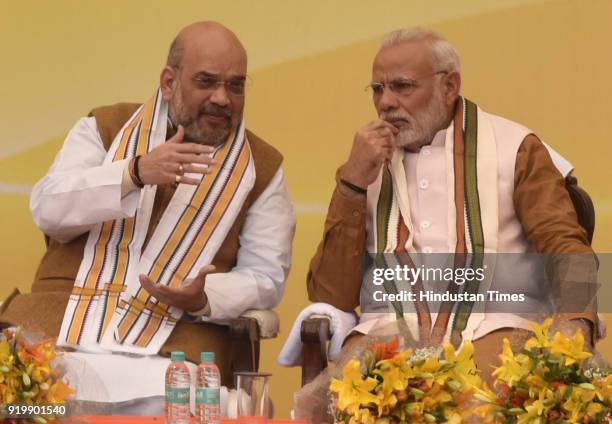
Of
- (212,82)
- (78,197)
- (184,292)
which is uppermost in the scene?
(212,82)

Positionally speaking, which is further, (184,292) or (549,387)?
(184,292)

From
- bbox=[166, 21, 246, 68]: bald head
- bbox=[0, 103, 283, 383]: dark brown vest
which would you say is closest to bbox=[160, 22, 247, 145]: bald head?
bbox=[166, 21, 246, 68]: bald head

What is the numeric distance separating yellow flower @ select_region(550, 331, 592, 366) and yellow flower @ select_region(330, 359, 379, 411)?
1.44 ft

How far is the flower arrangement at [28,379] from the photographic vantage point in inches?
152

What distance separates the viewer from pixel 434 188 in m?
5.21

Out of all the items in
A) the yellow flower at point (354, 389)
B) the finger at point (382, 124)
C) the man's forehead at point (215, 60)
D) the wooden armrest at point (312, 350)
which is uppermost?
the man's forehead at point (215, 60)

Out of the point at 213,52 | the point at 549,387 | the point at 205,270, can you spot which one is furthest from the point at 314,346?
the point at 549,387

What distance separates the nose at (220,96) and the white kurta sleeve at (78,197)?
0.39 meters

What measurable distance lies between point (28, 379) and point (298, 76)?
110 inches

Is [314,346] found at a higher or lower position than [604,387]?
higher

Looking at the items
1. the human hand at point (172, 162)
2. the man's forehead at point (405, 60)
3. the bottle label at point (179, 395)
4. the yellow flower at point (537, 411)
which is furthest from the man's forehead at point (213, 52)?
the yellow flower at point (537, 411)

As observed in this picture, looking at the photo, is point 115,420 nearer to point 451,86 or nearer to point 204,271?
point 204,271

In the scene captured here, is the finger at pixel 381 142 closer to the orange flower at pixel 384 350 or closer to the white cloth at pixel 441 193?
the white cloth at pixel 441 193

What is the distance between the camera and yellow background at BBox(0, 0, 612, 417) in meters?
6.07
